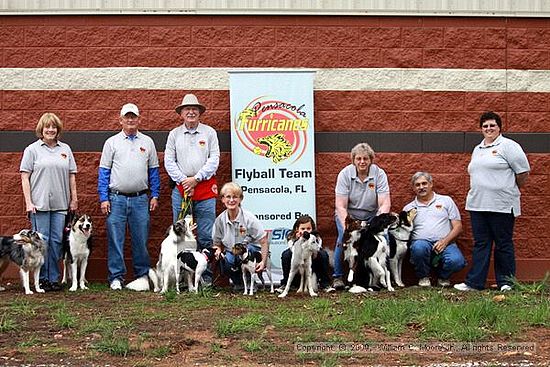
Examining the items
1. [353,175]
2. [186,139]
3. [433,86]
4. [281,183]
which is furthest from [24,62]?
[433,86]

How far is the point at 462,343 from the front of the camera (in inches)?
297

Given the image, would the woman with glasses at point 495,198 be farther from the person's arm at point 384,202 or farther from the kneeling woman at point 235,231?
the kneeling woman at point 235,231

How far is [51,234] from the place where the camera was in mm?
11086

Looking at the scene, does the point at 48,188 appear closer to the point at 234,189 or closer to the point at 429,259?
the point at 234,189

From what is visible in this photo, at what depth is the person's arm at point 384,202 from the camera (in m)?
11.1

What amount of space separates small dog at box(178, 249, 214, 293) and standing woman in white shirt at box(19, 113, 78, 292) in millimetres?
1710

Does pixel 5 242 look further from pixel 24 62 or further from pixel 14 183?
pixel 24 62

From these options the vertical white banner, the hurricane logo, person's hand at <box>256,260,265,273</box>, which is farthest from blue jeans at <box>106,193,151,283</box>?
person's hand at <box>256,260,265,273</box>

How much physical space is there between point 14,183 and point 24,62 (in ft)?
5.36

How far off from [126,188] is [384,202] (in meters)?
3.26

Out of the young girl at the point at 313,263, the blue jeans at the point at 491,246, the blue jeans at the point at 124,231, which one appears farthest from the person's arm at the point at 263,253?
the blue jeans at the point at 491,246

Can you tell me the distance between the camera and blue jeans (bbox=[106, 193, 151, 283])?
36.7 feet

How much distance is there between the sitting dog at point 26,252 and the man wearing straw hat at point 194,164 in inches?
67.8

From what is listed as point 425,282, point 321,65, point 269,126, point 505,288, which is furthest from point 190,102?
point 505,288
